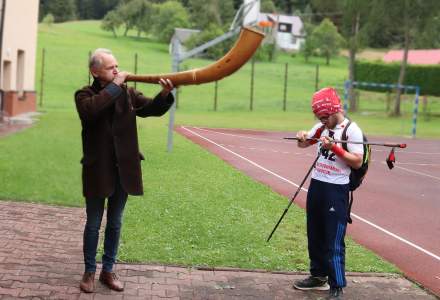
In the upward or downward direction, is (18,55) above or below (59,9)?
below

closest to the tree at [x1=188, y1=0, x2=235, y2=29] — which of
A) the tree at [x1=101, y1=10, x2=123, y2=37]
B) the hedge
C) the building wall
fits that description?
the tree at [x1=101, y1=10, x2=123, y2=37]

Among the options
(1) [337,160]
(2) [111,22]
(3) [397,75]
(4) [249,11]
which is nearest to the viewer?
(1) [337,160]

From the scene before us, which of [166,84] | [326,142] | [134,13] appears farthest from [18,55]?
[134,13]

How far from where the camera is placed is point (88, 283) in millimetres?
5125

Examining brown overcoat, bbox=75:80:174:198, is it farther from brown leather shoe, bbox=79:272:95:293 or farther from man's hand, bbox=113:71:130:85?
brown leather shoe, bbox=79:272:95:293

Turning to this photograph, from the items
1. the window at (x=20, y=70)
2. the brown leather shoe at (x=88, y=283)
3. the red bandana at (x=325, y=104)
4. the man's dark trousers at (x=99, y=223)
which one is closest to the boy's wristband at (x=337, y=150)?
the red bandana at (x=325, y=104)

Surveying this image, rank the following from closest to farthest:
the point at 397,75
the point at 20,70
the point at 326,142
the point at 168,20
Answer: the point at 326,142 < the point at 20,70 < the point at 397,75 < the point at 168,20

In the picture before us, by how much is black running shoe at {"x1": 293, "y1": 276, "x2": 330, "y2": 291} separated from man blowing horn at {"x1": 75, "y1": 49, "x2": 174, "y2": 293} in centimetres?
166

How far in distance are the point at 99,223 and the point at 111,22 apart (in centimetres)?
8240

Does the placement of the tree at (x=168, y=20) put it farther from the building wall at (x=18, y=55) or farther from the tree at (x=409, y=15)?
the building wall at (x=18, y=55)

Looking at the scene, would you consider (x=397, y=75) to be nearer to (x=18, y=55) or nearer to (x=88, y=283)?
(x=18, y=55)

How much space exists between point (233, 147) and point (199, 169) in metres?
5.19

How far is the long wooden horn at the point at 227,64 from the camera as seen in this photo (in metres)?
4.20

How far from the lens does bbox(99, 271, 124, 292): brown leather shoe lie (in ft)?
17.0
